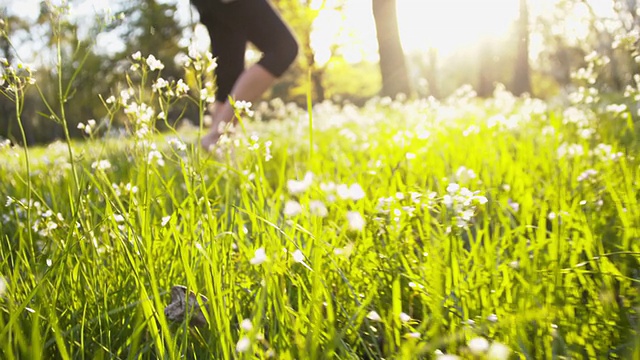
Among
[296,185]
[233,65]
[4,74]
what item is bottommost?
[296,185]

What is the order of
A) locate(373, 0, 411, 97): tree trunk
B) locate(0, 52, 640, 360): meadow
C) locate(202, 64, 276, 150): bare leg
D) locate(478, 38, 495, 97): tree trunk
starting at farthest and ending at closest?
locate(478, 38, 495, 97): tree trunk, locate(373, 0, 411, 97): tree trunk, locate(202, 64, 276, 150): bare leg, locate(0, 52, 640, 360): meadow

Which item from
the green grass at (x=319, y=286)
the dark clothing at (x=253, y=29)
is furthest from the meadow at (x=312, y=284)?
the dark clothing at (x=253, y=29)

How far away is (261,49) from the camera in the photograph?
375 centimetres

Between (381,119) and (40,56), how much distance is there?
5088mm

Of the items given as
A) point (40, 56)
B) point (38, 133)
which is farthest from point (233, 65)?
point (38, 133)

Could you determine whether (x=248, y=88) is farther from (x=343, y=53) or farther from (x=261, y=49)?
(x=343, y=53)

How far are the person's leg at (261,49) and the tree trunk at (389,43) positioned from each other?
8.59 metres

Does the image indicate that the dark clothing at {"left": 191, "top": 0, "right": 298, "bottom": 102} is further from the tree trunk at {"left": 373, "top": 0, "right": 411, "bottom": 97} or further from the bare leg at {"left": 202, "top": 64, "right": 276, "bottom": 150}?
the tree trunk at {"left": 373, "top": 0, "right": 411, "bottom": 97}

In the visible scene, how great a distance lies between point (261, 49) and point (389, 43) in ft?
28.6

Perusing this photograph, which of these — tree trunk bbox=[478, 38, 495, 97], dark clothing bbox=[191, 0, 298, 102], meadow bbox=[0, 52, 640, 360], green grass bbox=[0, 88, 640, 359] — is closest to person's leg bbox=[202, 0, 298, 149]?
dark clothing bbox=[191, 0, 298, 102]

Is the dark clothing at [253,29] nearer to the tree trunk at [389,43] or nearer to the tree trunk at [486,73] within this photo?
the tree trunk at [389,43]

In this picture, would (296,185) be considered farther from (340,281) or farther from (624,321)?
(624,321)

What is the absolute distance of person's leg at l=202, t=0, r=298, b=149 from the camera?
3527mm

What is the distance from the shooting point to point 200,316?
1.19 m
